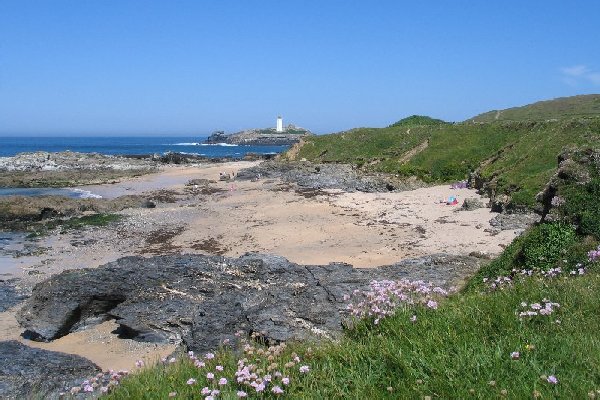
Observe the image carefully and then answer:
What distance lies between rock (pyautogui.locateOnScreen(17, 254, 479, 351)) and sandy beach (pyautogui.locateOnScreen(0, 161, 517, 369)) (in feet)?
1.58

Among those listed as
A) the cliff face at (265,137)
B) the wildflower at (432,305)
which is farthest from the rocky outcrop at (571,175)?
the cliff face at (265,137)

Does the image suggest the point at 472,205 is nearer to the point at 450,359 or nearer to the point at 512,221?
the point at 512,221

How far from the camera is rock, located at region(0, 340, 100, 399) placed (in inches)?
285

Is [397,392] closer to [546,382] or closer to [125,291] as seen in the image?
[546,382]

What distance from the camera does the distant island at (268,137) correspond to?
480ft

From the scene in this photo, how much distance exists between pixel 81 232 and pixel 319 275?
1621cm

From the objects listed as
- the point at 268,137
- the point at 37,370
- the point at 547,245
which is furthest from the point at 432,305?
the point at 268,137

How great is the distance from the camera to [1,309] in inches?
535

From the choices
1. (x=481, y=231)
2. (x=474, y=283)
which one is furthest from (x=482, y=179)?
(x=474, y=283)

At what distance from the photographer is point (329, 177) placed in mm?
40156

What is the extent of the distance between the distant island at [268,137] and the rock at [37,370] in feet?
421

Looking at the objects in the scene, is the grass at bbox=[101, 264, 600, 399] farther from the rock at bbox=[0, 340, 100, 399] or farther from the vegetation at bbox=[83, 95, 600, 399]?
the rock at bbox=[0, 340, 100, 399]

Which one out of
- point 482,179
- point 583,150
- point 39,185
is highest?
point 583,150

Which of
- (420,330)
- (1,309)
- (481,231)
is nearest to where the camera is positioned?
(420,330)
